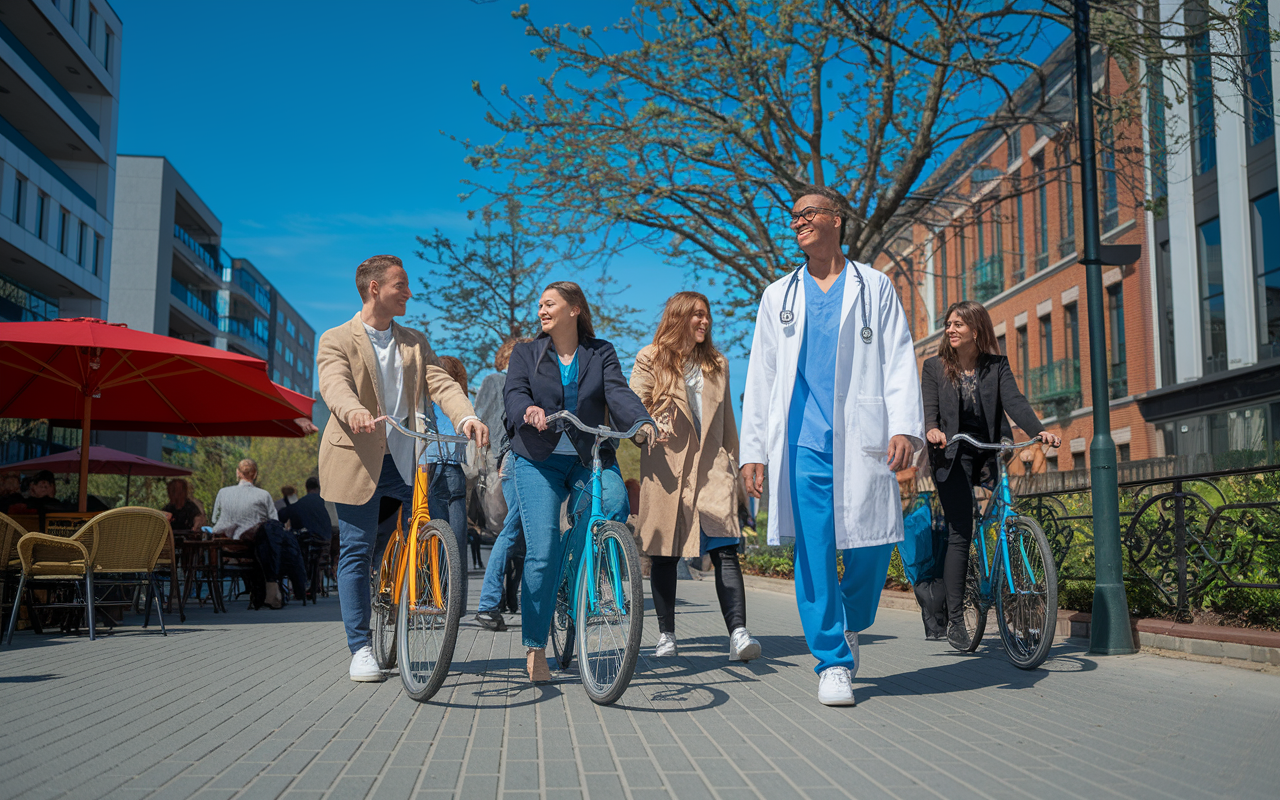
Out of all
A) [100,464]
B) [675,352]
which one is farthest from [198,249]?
[675,352]

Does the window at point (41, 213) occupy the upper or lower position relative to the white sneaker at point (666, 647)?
upper

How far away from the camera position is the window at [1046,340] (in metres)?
33.5

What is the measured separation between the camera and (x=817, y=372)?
547cm

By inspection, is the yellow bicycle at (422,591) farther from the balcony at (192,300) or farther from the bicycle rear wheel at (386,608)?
the balcony at (192,300)

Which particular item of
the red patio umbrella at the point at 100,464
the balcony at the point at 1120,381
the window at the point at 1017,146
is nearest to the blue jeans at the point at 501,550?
the red patio umbrella at the point at 100,464

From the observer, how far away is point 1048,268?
3300cm

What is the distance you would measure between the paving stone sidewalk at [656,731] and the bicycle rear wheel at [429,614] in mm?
139

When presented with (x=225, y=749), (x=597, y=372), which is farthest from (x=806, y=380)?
(x=225, y=749)

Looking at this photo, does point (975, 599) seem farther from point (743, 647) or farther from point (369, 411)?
point (369, 411)

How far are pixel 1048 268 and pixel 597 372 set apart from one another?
3001 cm

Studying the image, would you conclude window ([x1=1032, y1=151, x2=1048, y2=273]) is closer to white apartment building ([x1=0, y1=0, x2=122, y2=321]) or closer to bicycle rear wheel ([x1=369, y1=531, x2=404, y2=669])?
bicycle rear wheel ([x1=369, y1=531, x2=404, y2=669])

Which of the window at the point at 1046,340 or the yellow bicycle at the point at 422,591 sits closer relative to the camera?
the yellow bicycle at the point at 422,591

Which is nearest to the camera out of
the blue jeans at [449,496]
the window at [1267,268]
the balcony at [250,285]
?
the blue jeans at [449,496]

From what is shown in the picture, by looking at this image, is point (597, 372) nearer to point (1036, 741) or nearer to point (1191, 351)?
point (1036, 741)
